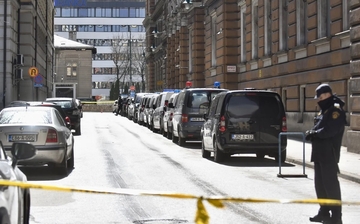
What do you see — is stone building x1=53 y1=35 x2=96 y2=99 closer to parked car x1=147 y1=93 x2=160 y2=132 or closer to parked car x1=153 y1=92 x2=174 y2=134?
parked car x1=147 y1=93 x2=160 y2=132

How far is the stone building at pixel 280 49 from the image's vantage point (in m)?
23.7

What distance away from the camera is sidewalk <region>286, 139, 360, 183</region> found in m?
14.9

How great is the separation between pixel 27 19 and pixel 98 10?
90011mm

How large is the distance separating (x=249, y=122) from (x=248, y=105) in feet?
1.33

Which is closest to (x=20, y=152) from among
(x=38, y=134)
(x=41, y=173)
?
(x=38, y=134)

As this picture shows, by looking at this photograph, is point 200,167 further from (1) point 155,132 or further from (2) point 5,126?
(1) point 155,132

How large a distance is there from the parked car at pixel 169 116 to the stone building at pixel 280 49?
463 centimetres

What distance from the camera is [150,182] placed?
1400cm

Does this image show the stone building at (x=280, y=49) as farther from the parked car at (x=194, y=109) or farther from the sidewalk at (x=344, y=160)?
the parked car at (x=194, y=109)

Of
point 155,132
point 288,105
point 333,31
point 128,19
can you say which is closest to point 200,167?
point 333,31

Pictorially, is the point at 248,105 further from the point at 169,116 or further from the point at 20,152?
the point at 20,152

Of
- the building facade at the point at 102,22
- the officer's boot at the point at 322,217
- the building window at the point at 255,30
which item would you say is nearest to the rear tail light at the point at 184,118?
the building window at the point at 255,30

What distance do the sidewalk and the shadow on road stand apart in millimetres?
5574

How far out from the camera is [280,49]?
3145cm
